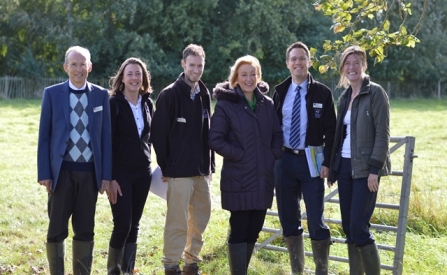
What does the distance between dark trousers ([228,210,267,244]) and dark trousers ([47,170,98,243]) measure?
1.19m

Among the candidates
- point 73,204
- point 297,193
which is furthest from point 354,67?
point 73,204

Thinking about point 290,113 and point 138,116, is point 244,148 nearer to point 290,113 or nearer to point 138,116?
point 290,113

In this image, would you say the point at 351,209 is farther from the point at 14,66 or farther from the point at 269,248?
the point at 14,66

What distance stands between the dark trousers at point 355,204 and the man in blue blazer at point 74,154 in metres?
1.95

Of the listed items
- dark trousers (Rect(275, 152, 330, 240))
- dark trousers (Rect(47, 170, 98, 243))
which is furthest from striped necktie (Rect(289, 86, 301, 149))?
dark trousers (Rect(47, 170, 98, 243))

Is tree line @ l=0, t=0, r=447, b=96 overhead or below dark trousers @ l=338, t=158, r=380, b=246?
overhead

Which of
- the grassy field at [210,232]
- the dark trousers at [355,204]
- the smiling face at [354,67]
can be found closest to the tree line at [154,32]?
the grassy field at [210,232]

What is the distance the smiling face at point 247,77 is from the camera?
5.90 metres

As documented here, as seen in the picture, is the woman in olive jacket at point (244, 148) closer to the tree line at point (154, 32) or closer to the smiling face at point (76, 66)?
the smiling face at point (76, 66)

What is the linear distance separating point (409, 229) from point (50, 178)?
435cm

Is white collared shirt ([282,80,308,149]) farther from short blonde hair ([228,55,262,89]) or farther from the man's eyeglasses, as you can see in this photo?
short blonde hair ([228,55,262,89])

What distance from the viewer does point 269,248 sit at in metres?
7.32

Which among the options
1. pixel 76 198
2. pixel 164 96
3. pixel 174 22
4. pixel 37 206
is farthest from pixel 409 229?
pixel 174 22

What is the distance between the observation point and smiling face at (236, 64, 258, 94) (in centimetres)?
590
